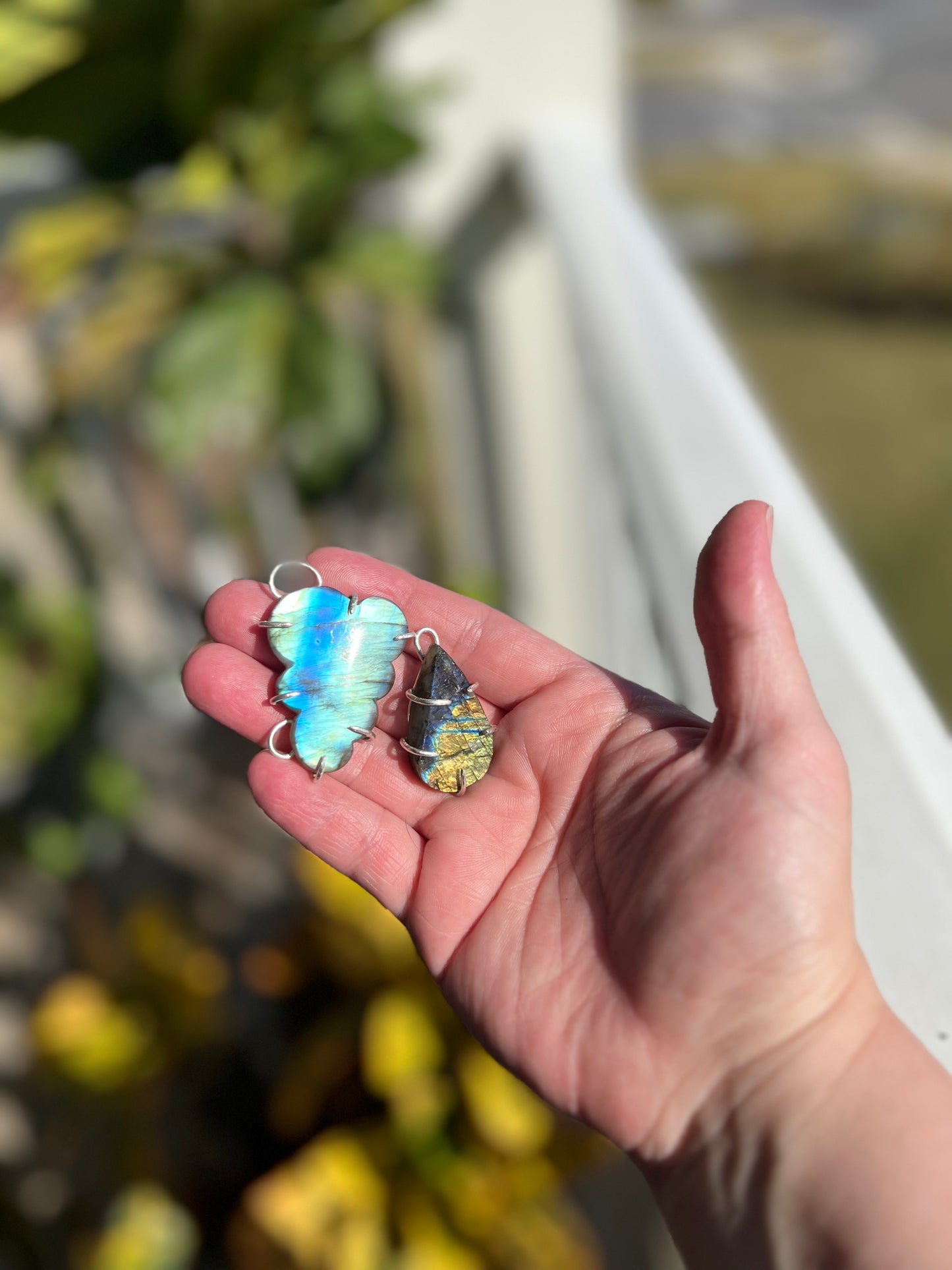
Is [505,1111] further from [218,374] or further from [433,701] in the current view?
[218,374]

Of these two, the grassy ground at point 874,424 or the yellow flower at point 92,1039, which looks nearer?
the yellow flower at point 92,1039

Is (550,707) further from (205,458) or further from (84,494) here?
(84,494)

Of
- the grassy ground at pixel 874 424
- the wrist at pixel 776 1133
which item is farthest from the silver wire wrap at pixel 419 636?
the grassy ground at pixel 874 424

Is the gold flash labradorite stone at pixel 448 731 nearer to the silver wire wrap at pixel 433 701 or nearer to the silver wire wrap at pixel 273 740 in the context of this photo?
the silver wire wrap at pixel 433 701

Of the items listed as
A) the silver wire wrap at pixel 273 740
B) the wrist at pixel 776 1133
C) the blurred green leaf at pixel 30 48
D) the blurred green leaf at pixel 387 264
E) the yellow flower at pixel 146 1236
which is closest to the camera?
the wrist at pixel 776 1133

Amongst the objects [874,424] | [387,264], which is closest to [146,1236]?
[387,264]

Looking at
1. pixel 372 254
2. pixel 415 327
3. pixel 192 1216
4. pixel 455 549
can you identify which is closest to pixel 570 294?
pixel 372 254
